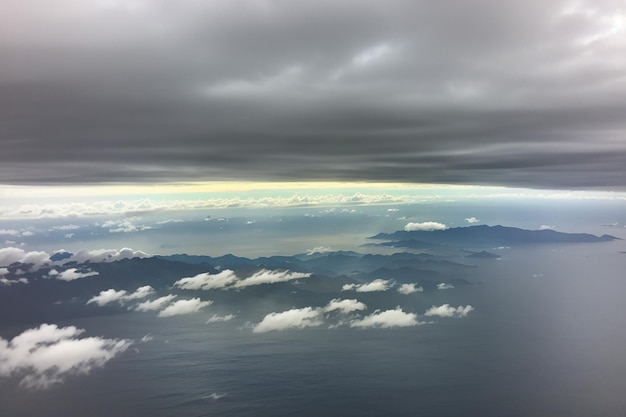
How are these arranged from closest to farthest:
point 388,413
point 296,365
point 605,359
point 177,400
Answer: point 388,413, point 177,400, point 605,359, point 296,365

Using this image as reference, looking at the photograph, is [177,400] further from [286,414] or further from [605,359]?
[605,359]

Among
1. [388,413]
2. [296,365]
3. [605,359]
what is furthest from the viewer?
[296,365]

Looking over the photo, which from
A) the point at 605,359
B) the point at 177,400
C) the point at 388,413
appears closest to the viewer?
the point at 388,413

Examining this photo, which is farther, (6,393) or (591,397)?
(6,393)

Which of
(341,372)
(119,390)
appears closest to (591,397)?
(341,372)

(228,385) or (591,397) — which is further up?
(591,397)

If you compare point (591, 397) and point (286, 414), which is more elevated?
point (591, 397)

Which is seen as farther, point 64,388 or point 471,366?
point 471,366

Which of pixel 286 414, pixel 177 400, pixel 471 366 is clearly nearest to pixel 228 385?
pixel 177 400

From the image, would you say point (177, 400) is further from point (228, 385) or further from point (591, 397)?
point (591, 397)
